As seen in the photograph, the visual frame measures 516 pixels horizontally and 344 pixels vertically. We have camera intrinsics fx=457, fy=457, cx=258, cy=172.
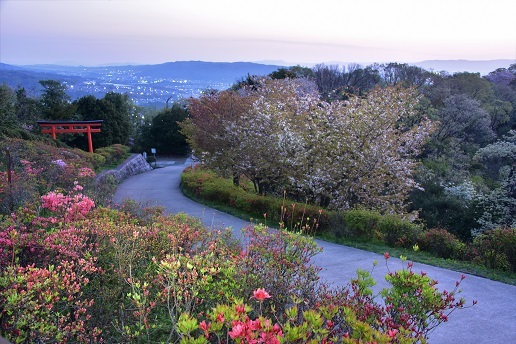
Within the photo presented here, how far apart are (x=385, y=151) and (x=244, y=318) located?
924 centimetres

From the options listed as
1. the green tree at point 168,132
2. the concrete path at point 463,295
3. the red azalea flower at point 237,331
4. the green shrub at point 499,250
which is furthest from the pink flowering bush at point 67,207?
the green tree at point 168,132

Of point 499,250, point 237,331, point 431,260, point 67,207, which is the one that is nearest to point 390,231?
point 431,260

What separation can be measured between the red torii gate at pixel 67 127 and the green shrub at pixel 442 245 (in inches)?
791

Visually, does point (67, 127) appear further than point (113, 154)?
Yes

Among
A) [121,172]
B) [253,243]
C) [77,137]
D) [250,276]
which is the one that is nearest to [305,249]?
[253,243]

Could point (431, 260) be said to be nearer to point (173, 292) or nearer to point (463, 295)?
point (463, 295)

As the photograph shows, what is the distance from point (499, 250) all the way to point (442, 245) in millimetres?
1228

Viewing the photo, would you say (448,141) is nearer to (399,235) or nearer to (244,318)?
(399,235)

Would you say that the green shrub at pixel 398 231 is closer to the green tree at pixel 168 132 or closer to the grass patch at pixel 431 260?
the grass patch at pixel 431 260

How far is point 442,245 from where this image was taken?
8164 millimetres

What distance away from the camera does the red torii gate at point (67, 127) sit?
23.8 meters

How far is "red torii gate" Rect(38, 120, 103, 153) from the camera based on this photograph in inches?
936

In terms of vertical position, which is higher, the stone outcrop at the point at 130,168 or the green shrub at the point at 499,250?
the green shrub at the point at 499,250

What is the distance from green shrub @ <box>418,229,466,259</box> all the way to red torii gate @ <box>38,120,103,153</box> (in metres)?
20.1
